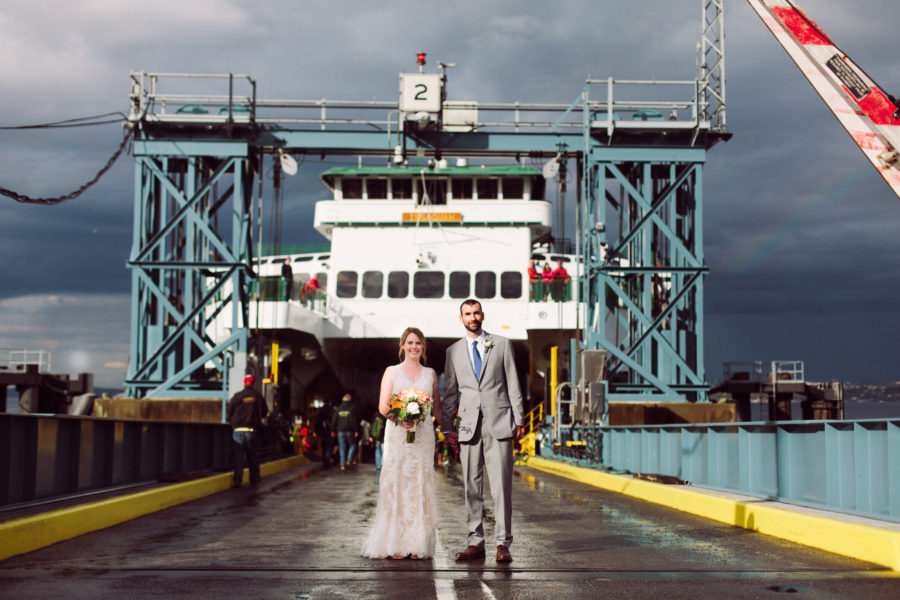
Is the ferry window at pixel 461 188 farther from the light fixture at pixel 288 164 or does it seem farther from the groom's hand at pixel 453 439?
the groom's hand at pixel 453 439

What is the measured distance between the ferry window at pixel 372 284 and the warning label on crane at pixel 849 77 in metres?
26.2

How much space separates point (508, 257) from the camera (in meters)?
32.2

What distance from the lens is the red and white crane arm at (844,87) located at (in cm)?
602

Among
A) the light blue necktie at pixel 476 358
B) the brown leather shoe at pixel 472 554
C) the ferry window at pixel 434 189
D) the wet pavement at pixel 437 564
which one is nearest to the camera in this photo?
the wet pavement at pixel 437 564

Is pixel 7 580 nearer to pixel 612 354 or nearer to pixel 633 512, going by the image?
pixel 633 512

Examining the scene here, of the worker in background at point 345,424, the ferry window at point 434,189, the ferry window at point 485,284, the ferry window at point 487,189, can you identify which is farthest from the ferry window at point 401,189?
the worker in background at point 345,424

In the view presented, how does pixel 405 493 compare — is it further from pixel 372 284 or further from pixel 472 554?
pixel 372 284

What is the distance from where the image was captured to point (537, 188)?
3447 centimetres

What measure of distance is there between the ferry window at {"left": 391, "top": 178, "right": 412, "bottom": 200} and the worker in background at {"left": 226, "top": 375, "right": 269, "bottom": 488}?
1766cm

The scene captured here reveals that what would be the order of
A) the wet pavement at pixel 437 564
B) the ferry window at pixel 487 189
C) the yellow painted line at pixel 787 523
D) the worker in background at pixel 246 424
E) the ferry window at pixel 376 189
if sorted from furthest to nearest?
the ferry window at pixel 487 189 → the ferry window at pixel 376 189 → the worker in background at pixel 246 424 → the yellow painted line at pixel 787 523 → the wet pavement at pixel 437 564

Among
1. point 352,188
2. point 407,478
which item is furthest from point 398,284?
point 407,478

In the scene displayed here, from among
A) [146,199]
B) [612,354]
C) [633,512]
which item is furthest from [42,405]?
[633,512]

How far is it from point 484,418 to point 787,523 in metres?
3.30

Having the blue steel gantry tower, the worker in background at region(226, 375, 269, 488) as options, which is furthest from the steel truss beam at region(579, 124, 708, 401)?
the worker in background at region(226, 375, 269, 488)
